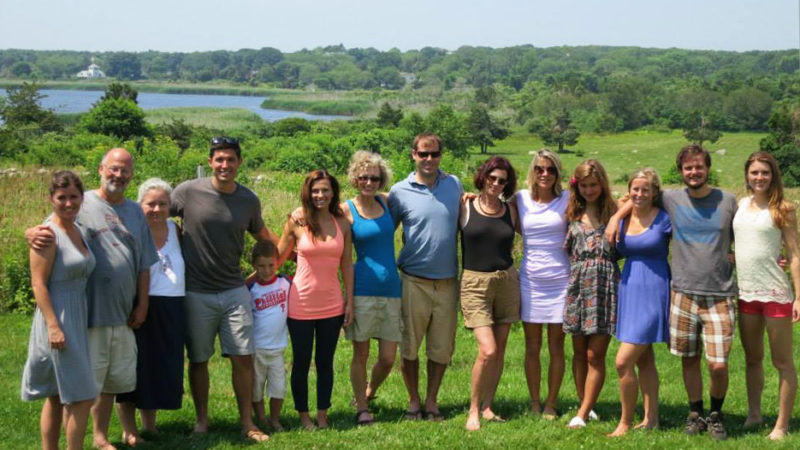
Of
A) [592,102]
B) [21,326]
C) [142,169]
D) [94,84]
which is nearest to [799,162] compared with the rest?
[142,169]

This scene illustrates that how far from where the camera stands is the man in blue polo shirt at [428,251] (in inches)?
234

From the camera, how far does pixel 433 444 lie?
567 centimetres

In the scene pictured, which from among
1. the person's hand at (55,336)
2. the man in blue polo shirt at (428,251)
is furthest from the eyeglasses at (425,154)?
the person's hand at (55,336)

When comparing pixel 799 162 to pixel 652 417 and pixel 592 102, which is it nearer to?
pixel 652 417

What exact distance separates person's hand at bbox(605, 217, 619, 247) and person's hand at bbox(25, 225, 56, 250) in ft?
11.6

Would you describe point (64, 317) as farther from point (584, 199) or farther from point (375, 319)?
point (584, 199)

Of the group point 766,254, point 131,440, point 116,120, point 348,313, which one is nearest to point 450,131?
point 116,120

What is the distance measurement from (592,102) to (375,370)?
11227cm

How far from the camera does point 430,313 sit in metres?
6.10

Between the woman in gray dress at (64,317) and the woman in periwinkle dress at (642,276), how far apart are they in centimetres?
343

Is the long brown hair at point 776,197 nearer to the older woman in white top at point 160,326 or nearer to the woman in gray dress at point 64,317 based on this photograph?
the older woman in white top at point 160,326

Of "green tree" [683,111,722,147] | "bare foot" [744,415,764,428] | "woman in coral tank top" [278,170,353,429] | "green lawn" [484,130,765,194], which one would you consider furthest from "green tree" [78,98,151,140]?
"green tree" [683,111,722,147]

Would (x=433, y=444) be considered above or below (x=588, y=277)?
below

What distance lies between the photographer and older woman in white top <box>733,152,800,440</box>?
5.41m
